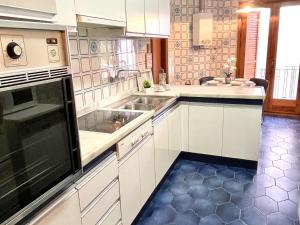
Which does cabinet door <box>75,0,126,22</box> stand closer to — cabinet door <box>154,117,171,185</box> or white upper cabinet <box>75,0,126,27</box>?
white upper cabinet <box>75,0,126,27</box>

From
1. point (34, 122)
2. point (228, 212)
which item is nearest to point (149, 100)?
point (228, 212)

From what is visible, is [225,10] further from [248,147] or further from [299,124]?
[248,147]

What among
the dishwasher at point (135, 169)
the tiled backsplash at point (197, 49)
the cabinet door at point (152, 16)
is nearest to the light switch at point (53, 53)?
the dishwasher at point (135, 169)

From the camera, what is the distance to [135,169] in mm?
1843

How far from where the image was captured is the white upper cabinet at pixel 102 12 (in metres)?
1.49

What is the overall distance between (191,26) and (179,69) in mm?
791

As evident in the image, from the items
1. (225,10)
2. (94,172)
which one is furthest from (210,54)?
(94,172)

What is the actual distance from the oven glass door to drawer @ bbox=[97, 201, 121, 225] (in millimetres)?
520

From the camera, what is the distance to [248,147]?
2760 millimetres

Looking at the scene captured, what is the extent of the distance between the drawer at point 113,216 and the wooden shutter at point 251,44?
13.7 feet

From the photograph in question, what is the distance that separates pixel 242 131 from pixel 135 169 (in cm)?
143

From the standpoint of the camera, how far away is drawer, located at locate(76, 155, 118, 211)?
49.8 inches

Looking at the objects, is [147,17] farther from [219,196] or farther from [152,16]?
[219,196]

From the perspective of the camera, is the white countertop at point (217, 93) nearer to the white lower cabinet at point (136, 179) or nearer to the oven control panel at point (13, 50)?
the white lower cabinet at point (136, 179)
